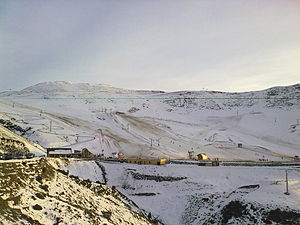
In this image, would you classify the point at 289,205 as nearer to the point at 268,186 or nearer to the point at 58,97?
the point at 268,186

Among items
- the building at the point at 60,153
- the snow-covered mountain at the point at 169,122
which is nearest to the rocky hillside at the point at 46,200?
the building at the point at 60,153

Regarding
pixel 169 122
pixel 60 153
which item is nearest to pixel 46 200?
pixel 60 153

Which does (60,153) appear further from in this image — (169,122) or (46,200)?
(169,122)

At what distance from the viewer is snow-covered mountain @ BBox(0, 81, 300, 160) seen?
68.4 meters

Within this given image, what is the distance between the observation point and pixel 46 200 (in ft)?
53.0

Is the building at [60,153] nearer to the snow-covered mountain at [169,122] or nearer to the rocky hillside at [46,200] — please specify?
the snow-covered mountain at [169,122]

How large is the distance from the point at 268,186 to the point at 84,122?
65.5 metres

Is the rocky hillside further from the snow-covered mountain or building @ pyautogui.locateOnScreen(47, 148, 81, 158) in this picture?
the snow-covered mountain

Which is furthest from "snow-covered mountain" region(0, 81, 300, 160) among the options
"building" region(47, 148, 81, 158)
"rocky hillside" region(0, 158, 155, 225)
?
"rocky hillside" region(0, 158, 155, 225)

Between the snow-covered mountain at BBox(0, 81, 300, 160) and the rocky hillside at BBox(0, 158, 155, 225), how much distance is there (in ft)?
133

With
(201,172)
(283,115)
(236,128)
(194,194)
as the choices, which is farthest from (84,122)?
(283,115)

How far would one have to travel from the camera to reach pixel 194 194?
31594 mm

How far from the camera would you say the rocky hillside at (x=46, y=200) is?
13.9m

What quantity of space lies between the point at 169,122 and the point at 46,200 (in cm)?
8484
